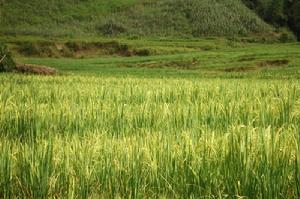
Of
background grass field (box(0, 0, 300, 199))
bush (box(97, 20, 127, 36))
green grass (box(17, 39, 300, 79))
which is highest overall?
background grass field (box(0, 0, 300, 199))

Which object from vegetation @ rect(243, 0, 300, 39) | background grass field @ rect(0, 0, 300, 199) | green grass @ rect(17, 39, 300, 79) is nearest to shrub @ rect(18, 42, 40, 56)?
green grass @ rect(17, 39, 300, 79)

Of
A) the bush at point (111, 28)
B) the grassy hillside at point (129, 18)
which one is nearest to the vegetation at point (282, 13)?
the grassy hillside at point (129, 18)

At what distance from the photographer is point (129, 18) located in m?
85.4

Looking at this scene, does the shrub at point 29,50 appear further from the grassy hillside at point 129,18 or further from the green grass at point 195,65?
the grassy hillside at point 129,18

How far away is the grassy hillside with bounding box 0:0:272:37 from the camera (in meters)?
76.4

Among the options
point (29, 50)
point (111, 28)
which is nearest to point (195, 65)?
point (29, 50)

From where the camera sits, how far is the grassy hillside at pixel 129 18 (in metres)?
76.4

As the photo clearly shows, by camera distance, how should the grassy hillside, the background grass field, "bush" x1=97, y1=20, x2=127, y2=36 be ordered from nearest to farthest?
1. the background grass field
2. the grassy hillside
3. "bush" x1=97, y1=20, x2=127, y2=36

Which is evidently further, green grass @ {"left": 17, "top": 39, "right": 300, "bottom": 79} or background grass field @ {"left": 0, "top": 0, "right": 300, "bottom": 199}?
green grass @ {"left": 17, "top": 39, "right": 300, "bottom": 79}

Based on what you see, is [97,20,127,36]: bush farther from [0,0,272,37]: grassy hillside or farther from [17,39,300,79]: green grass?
[17,39,300,79]: green grass

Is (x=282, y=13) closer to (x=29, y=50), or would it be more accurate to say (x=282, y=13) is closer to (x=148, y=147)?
(x=29, y=50)

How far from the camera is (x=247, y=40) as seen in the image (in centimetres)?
7781

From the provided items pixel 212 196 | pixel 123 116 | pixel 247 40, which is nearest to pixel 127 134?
pixel 123 116

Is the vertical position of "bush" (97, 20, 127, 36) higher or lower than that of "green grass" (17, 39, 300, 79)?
higher
